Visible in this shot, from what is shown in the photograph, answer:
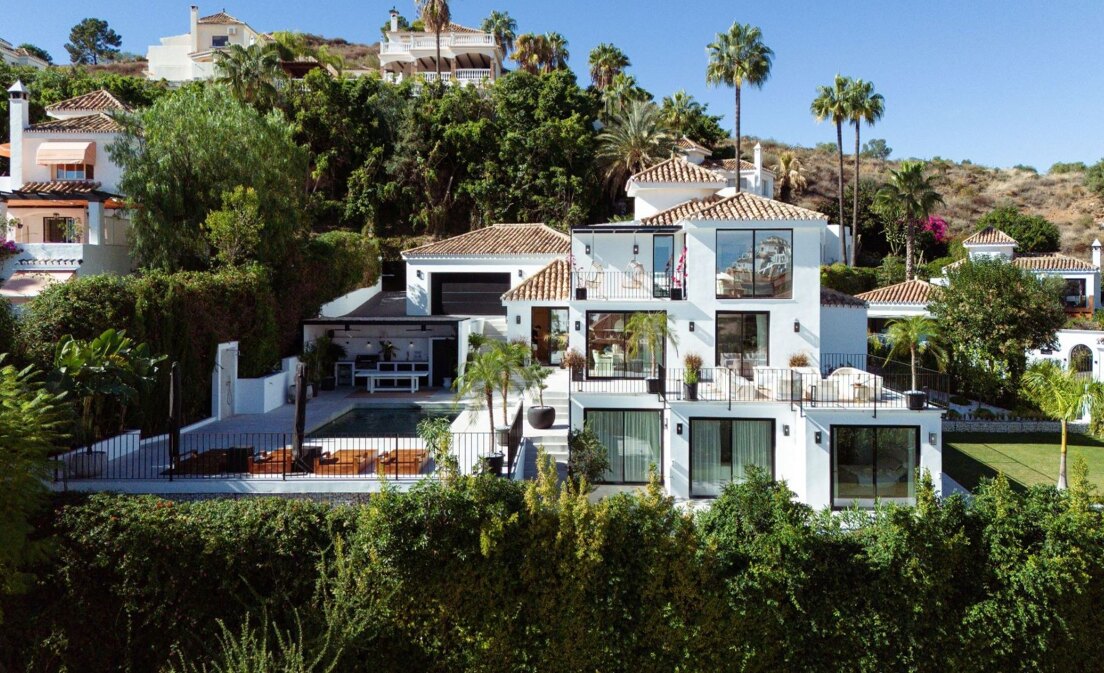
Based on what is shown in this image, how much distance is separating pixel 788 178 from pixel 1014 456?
37.6m

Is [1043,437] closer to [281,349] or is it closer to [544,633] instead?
[544,633]

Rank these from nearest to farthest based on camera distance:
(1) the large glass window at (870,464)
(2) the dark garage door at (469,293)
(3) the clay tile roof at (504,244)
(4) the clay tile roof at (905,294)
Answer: (1) the large glass window at (870,464), (3) the clay tile roof at (504,244), (2) the dark garage door at (469,293), (4) the clay tile roof at (905,294)

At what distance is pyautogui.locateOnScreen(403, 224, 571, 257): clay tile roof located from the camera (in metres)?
31.1

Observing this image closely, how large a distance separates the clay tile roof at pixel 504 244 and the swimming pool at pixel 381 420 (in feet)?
33.3

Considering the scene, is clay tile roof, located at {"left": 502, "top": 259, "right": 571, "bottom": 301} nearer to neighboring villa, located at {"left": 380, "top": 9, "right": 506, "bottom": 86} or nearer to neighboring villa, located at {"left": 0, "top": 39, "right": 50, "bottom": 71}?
neighboring villa, located at {"left": 380, "top": 9, "right": 506, "bottom": 86}

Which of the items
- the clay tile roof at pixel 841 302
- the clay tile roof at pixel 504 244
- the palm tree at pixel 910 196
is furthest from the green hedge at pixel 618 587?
the palm tree at pixel 910 196

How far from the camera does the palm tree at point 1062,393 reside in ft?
58.2

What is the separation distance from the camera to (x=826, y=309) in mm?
23578

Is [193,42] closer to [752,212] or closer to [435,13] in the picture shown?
[435,13]

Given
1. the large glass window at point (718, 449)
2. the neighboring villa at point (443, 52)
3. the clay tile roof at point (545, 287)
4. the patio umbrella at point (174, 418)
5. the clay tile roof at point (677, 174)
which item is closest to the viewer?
the patio umbrella at point (174, 418)

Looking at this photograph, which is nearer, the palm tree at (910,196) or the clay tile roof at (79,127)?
the clay tile roof at (79,127)

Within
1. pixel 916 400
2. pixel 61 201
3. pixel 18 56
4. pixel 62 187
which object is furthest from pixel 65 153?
pixel 18 56

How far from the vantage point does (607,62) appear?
181 ft

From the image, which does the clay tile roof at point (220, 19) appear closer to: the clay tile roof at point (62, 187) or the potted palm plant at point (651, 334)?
the clay tile roof at point (62, 187)
